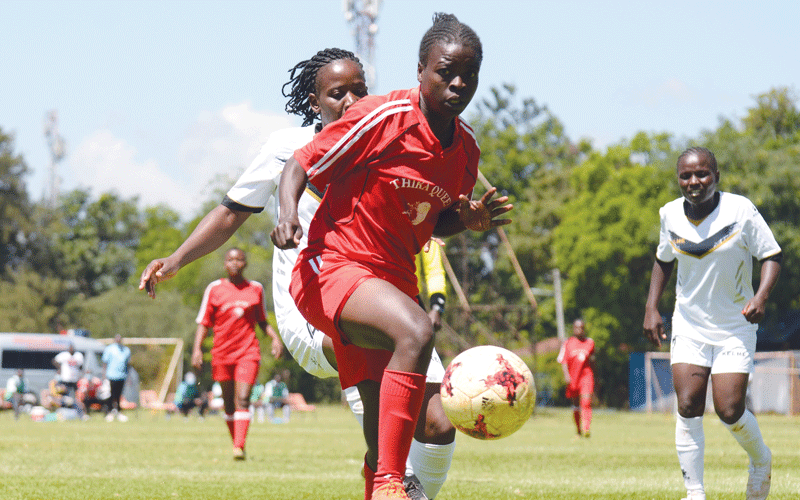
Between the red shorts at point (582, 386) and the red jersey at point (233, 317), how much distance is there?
872 cm

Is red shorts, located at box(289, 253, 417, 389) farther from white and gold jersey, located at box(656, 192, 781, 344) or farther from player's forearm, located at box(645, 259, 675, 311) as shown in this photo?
player's forearm, located at box(645, 259, 675, 311)

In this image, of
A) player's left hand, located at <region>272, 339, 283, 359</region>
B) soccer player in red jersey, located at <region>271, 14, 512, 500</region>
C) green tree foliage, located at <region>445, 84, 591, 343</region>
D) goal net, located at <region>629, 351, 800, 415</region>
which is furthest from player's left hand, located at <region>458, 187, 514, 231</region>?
green tree foliage, located at <region>445, 84, 591, 343</region>

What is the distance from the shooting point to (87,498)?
693 centimetres

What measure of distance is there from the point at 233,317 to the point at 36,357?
29399 mm

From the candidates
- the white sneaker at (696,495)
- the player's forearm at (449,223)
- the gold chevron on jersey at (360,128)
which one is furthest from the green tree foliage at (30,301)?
the gold chevron on jersey at (360,128)

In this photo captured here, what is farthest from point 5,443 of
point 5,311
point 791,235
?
point 5,311

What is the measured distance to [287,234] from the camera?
159 inches

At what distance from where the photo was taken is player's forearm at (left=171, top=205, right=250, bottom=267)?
484 centimetres

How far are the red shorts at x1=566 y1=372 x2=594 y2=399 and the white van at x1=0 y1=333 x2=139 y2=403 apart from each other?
73.9 feet

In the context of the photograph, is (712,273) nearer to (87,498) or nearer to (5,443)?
(87,498)

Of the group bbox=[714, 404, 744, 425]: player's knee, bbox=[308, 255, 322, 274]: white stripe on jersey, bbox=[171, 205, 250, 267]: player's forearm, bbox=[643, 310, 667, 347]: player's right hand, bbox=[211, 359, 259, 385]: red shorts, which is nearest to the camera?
bbox=[308, 255, 322, 274]: white stripe on jersey

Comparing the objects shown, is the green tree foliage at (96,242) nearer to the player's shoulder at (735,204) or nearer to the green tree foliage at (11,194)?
the green tree foliage at (11,194)

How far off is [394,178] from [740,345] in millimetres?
3420

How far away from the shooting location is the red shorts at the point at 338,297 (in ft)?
14.3
